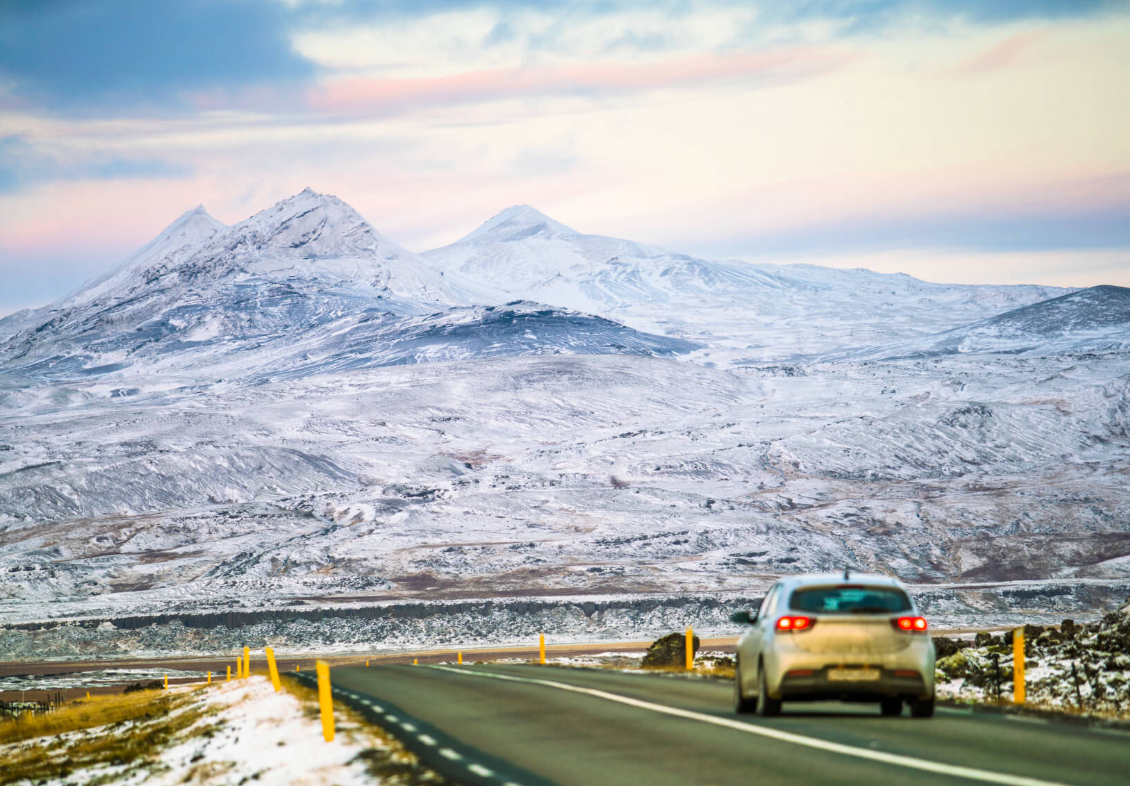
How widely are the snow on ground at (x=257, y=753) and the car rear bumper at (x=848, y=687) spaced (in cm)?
443

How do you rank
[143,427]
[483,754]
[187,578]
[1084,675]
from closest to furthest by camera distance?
[483,754]
[1084,675]
[187,578]
[143,427]

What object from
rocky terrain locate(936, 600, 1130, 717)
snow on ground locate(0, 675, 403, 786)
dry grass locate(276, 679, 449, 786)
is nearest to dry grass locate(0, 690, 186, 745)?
snow on ground locate(0, 675, 403, 786)

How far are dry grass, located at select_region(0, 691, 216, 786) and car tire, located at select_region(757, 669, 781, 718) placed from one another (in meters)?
7.93

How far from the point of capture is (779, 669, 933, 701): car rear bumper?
13.3 m

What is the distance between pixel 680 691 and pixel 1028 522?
112525mm

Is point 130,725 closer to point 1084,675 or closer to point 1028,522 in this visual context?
point 1084,675

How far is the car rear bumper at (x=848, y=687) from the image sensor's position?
13.3m

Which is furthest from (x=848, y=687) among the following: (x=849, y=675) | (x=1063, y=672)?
(x=1063, y=672)

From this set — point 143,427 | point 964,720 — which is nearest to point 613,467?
point 143,427

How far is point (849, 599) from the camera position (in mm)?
13680

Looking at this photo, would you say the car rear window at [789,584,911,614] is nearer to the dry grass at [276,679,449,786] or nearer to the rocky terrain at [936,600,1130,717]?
the dry grass at [276,679,449,786]

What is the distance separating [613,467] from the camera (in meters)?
159

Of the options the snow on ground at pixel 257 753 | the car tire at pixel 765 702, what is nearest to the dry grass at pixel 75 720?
the snow on ground at pixel 257 753

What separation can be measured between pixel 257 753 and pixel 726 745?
241 inches
